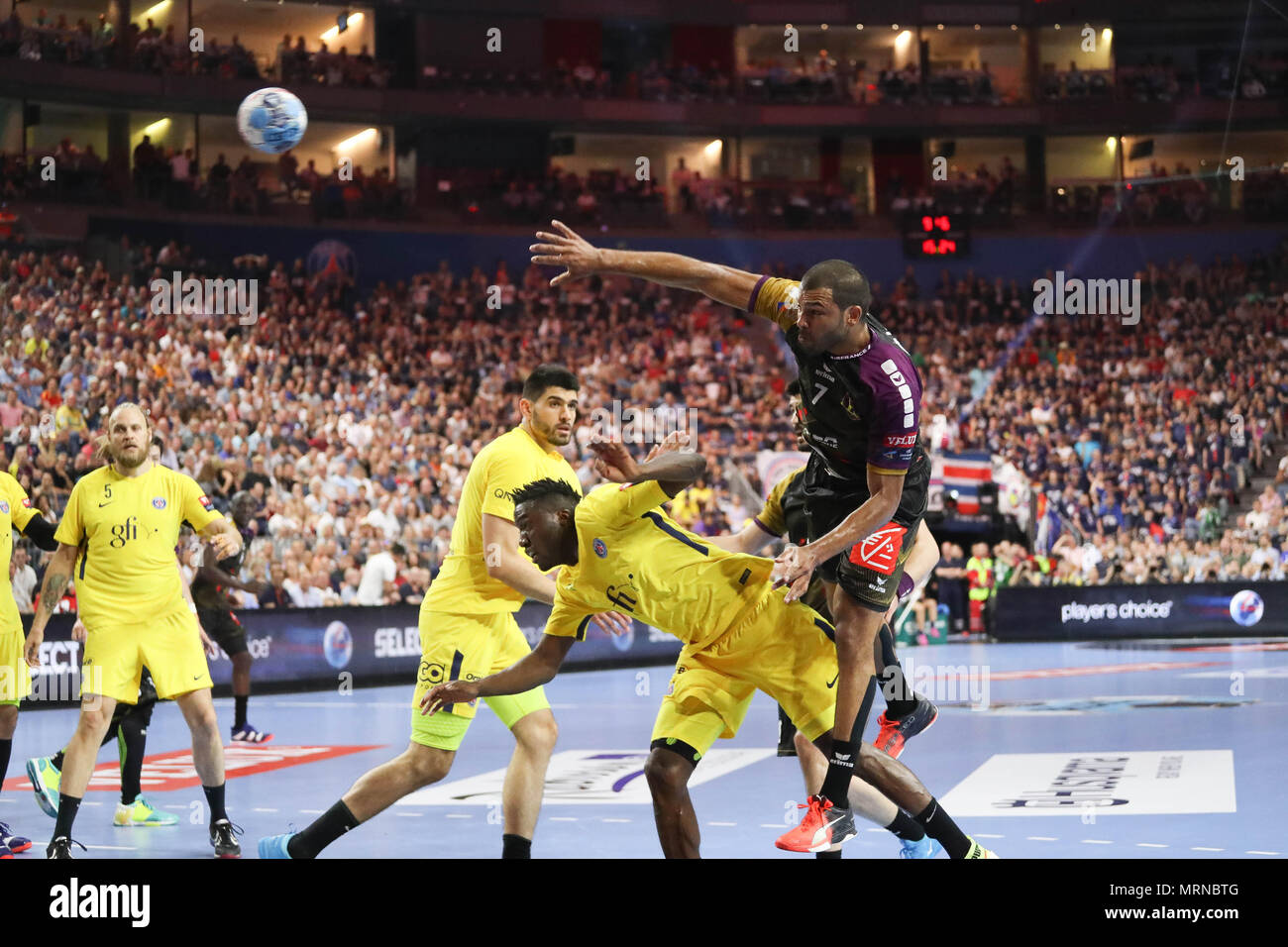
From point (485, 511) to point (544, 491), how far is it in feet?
2.56

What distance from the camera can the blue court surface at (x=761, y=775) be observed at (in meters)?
8.24

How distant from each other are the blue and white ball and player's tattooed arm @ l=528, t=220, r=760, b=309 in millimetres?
19231

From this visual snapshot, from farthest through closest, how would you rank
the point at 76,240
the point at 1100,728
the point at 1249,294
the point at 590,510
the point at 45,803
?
the point at 1249,294
the point at 76,240
the point at 1100,728
the point at 45,803
the point at 590,510

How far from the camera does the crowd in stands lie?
2008 centimetres

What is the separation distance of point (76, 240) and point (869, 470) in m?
26.5

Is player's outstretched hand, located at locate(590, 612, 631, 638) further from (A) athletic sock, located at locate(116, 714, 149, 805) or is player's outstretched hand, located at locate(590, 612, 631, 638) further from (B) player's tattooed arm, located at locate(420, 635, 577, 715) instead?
(A) athletic sock, located at locate(116, 714, 149, 805)

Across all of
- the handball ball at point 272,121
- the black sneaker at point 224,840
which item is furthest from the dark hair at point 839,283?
the handball ball at point 272,121

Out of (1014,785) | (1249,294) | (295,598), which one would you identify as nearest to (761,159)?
(1249,294)

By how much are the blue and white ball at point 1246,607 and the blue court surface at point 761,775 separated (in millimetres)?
5805

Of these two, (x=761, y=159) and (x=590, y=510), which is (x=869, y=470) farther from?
(x=761, y=159)

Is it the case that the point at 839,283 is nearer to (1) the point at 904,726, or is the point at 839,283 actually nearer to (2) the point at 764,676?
(2) the point at 764,676

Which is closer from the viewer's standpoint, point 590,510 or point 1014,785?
point 590,510

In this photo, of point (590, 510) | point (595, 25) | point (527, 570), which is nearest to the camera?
point (590, 510)

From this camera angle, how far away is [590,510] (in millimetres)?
6262
